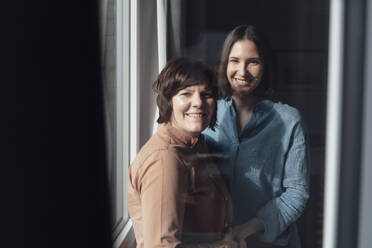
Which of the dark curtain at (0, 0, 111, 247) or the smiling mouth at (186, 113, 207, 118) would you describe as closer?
the dark curtain at (0, 0, 111, 247)

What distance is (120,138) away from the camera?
36.3 inches

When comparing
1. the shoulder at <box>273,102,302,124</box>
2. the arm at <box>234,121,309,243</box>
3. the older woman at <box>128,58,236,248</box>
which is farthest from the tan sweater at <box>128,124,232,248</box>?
the shoulder at <box>273,102,302,124</box>

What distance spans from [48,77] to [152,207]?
15.2 inches

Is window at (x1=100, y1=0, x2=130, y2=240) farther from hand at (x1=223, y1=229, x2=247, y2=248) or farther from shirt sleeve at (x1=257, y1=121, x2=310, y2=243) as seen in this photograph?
shirt sleeve at (x1=257, y1=121, x2=310, y2=243)

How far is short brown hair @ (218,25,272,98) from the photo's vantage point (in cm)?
90

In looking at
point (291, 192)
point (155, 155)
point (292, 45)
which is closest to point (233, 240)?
point (291, 192)

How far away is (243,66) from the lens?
91 cm

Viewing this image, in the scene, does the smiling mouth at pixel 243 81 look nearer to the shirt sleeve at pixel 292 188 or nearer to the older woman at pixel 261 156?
the older woman at pixel 261 156

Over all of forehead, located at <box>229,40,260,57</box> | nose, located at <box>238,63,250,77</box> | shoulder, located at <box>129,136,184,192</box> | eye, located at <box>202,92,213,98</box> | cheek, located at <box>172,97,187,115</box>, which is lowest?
shoulder, located at <box>129,136,184,192</box>

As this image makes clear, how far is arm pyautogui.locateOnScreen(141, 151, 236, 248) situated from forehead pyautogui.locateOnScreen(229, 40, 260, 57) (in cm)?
31

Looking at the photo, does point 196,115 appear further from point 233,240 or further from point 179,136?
point 233,240

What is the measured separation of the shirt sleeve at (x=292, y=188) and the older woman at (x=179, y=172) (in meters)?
0.14

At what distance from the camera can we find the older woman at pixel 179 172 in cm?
86

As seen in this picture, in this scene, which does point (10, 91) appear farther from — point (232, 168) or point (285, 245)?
point (285, 245)
